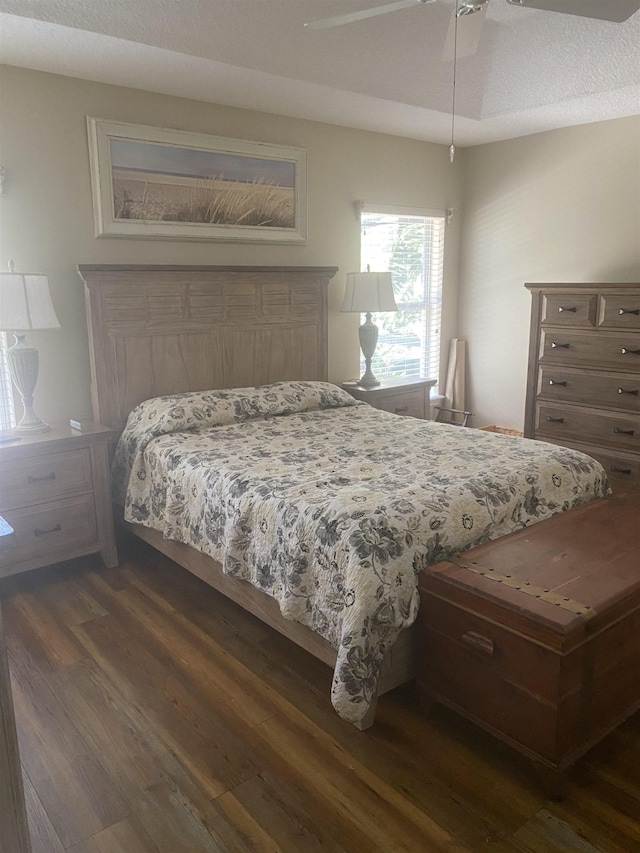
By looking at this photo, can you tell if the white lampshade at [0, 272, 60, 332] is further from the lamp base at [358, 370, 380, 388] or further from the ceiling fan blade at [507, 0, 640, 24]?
the ceiling fan blade at [507, 0, 640, 24]

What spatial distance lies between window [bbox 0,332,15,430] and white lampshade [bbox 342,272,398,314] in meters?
2.09

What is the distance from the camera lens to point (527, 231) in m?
4.70

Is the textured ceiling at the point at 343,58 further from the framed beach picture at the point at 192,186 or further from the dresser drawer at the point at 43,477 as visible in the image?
the dresser drawer at the point at 43,477

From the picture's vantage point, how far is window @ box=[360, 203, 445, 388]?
4.68 metres

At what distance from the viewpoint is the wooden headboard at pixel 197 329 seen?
3418mm

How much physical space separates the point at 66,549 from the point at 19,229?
158 cm

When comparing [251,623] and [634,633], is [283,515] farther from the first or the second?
[634,633]

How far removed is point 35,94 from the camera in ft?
10.3

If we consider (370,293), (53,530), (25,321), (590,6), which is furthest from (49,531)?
(590,6)

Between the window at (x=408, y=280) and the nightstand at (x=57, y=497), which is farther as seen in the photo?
the window at (x=408, y=280)

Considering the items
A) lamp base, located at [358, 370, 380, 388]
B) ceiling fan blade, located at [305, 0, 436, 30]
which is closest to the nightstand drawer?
lamp base, located at [358, 370, 380, 388]

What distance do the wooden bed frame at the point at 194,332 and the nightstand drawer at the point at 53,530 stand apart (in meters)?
0.27

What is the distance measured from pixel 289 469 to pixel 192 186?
1.94 metres

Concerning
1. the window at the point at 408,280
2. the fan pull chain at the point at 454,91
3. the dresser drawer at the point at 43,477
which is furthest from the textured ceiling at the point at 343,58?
the dresser drawer at the point at 43,477
